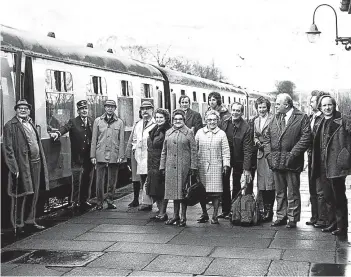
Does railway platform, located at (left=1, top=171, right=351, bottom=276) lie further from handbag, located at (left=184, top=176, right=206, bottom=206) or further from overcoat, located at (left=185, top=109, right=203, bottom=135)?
overcoat, located at (left=185, top=109, right=203, bottom=135)

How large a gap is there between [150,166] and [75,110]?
2652 mm

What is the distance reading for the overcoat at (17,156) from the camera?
8758 millimetres

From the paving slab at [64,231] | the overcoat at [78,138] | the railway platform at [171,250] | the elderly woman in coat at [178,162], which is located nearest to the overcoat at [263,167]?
the railway platform at [171,250]

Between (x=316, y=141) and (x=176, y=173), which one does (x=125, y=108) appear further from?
Answer: (x=316, y=141)

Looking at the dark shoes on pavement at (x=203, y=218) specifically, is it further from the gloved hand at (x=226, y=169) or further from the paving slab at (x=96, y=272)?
the paving slab at (x=96, y=272)

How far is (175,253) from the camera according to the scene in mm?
7586

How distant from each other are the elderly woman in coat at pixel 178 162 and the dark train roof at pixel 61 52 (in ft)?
9.21

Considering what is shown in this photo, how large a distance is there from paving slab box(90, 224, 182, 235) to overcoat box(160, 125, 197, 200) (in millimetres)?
498

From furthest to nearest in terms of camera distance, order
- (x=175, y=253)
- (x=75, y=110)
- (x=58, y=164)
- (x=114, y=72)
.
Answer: (x=114, y=72) < (x=75, y=110) < (x=58, y=164) < (x=175, y=253)

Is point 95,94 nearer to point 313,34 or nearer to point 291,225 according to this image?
point 291,225

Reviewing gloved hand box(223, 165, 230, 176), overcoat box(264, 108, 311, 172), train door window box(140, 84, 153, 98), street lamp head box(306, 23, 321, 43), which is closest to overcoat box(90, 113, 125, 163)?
gloved hand box(223, 165, 230, 176)

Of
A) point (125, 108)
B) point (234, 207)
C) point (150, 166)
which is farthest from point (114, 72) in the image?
point (234, 207)

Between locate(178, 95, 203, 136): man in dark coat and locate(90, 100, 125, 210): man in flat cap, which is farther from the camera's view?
locate(178, 95, 203, 136): man in dark coat

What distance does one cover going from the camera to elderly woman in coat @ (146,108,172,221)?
32.8 ft
